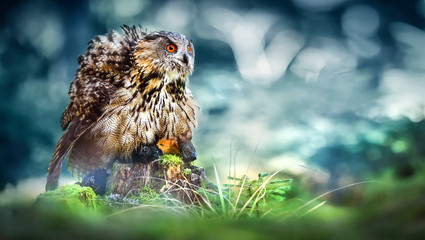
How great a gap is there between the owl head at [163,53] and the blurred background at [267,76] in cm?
23

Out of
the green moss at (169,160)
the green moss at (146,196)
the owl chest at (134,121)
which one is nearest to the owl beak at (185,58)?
the owl chest at (134,121)

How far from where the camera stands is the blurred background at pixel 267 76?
1939 mm

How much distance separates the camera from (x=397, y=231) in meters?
0.48

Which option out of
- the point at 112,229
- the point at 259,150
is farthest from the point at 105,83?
the point at 112,229

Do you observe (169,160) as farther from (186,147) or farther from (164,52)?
(164,52)

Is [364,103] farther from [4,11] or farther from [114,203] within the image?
[4,11]

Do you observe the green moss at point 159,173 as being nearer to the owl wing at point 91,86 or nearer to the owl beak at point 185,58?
the owl wing at point 91,86

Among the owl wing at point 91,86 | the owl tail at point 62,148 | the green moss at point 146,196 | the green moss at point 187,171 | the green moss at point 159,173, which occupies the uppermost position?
the owl wing at point 91,86

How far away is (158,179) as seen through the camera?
1638mm

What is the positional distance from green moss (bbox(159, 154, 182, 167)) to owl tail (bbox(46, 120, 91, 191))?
16.5 inches

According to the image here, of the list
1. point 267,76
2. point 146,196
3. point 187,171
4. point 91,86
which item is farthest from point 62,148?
point 267,76

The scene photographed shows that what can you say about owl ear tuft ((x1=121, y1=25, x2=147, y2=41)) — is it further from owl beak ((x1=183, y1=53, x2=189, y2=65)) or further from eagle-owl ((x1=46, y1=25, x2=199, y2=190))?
owl beak ((x1=183, y1=53, x2=189, y2=65))

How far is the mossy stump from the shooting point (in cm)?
162

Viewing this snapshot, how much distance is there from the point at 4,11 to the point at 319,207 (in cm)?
186
